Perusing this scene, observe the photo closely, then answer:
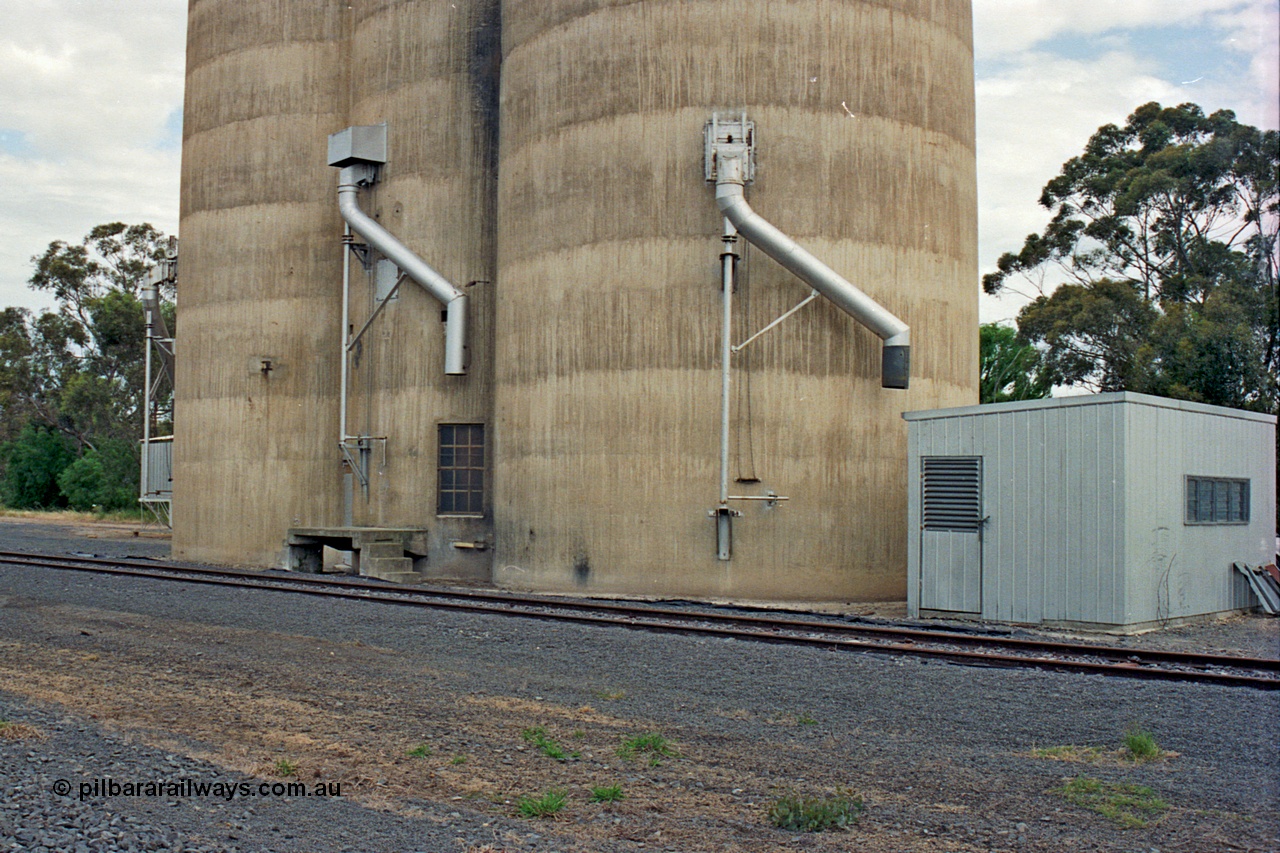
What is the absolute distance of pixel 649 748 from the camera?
317 inches

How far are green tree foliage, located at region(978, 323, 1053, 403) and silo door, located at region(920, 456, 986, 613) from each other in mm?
26967

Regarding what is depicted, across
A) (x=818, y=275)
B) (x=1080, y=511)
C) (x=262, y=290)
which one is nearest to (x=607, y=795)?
(x=1080, y=511)

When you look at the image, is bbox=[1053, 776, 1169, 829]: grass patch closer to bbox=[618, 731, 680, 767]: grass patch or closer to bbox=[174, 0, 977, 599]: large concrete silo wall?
bbox=[618, 731, 680, 767]: grass patch

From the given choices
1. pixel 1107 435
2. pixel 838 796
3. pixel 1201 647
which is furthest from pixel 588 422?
pixel 838 796

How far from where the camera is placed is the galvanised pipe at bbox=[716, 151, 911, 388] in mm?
18000

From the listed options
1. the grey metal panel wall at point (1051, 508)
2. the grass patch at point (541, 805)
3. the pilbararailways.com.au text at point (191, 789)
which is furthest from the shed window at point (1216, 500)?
the pilbararailways.com.au text at point (191, 789)

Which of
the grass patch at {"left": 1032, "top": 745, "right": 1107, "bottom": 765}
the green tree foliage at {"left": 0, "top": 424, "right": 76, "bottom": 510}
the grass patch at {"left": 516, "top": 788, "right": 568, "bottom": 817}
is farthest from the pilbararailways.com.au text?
the green tree foliage at {"left": 0, "top": 424, "right": 76, "bottom": 510}

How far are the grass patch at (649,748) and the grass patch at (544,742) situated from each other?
40 centimetres

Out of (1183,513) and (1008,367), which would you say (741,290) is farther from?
(1008,367)

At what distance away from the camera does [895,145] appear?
63.2 ft

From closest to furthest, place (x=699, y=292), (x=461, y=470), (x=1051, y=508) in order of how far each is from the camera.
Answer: (x=1051, y=508) → (x=699, y=292) → (x=461, y=470)

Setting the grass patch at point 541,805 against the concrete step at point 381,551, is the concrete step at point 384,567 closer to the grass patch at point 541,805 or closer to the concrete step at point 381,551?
the concrete step at point 381,551

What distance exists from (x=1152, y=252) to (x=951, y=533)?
28.7 metres

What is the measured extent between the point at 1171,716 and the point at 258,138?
77.7 ft
